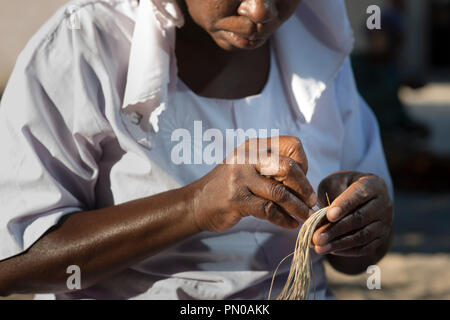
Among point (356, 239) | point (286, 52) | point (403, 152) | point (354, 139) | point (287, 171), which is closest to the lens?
point (287, 171)

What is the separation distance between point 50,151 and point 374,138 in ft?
3.59

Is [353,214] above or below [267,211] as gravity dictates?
below

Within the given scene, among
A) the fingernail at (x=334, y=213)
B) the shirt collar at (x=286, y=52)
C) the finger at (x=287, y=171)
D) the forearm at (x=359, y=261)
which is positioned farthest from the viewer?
the forearm at (x=359, y=261)

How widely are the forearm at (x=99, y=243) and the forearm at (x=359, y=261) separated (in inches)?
27.1

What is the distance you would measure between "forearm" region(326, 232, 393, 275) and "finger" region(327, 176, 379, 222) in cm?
40

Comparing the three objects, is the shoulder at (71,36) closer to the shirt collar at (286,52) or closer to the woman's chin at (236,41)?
the shirt collar at (286,52)

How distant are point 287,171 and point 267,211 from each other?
4.2 inches

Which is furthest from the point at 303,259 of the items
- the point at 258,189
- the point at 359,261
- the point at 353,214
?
the point at 359,261

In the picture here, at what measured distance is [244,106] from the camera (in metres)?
1.86

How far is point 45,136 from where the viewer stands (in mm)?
1607

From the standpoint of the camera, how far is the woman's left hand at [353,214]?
1598 mm

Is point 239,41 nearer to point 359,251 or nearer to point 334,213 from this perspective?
point 334,213

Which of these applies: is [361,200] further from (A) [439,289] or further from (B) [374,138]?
(A) [439,289]

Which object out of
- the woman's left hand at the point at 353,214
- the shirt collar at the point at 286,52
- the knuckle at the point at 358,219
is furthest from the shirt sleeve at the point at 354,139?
the knuckle at the point at 358,219
